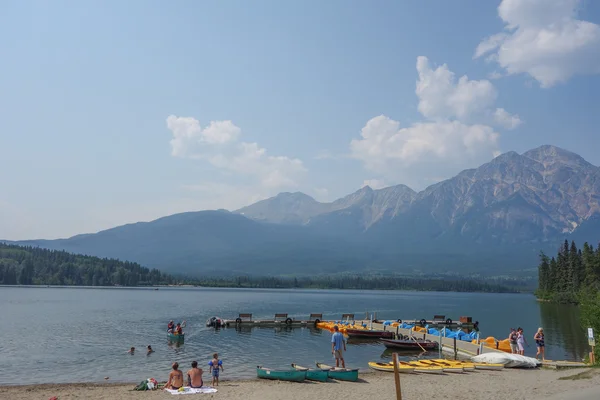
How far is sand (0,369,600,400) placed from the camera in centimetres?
2536

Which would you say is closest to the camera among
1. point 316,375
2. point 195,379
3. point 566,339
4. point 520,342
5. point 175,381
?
point 195,379

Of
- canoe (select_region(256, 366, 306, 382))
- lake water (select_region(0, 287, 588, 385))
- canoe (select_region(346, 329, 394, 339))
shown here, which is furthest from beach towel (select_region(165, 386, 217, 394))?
canoe (select_region(346, 329, 394, 339))

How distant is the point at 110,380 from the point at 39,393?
5573 millimetres

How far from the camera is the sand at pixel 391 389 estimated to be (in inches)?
998

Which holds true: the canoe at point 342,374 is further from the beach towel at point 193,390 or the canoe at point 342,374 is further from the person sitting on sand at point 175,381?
the person sitting on sand at point 175,381

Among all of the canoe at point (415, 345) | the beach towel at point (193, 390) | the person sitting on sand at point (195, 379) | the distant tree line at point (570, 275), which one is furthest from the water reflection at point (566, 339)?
the person sitting on sand at point (195, 379)

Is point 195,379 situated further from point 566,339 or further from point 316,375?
point 566,339

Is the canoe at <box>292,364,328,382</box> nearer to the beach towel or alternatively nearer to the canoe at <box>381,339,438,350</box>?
the beach towel

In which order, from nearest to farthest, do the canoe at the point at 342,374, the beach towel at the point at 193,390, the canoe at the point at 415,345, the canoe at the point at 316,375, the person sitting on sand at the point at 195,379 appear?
the beach towel at the point at 193,390 < the person sitting on sand at the point at 195,379 < the canoe at the point at 316,375 < the canoe at the point at 342,374 < the canoe at the point at 415,345

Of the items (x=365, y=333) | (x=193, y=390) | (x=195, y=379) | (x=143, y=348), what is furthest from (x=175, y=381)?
(x=365, y=333)

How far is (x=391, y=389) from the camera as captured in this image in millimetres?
27766

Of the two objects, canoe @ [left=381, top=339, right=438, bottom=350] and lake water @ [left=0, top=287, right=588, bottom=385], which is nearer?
lake water @ [left=0, top=287, right=588, bottom=385]

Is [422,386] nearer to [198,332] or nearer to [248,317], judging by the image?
[198,332]

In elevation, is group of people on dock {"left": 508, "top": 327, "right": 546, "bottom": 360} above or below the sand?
above
